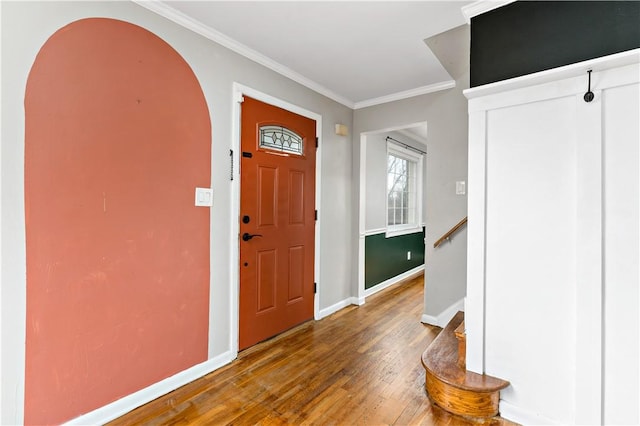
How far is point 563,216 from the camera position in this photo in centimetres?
157

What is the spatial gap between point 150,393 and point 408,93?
11.3 ft

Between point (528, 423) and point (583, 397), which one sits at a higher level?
point (583, 397)

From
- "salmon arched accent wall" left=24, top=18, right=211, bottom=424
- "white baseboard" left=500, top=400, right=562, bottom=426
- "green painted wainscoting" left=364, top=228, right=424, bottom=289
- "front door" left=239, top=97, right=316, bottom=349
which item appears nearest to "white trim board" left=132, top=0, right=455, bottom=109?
"salmon arched accent wall" left=24, top=18, right=211, bottom=424

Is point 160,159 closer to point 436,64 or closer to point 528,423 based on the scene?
point 436,64

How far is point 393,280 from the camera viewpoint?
4.65 meters

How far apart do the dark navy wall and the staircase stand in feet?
5.35

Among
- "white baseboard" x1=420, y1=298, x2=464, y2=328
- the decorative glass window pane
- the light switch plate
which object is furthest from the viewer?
"white baseboard" x1=420, y1=298, x2=464, y2=328

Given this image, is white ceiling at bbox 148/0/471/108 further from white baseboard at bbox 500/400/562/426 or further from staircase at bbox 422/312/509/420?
white baseboard at bbox 500/400/562/426

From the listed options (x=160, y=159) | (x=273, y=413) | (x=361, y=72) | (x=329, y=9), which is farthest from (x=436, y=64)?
(x=273, y=413)

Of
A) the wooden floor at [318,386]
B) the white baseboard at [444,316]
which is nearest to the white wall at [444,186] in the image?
the white baseboard at [444,316]

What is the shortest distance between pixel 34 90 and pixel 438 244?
317 cm

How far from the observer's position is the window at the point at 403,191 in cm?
484

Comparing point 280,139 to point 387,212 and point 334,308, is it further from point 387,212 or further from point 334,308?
point 387,212

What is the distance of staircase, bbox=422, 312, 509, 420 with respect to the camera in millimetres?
1713
